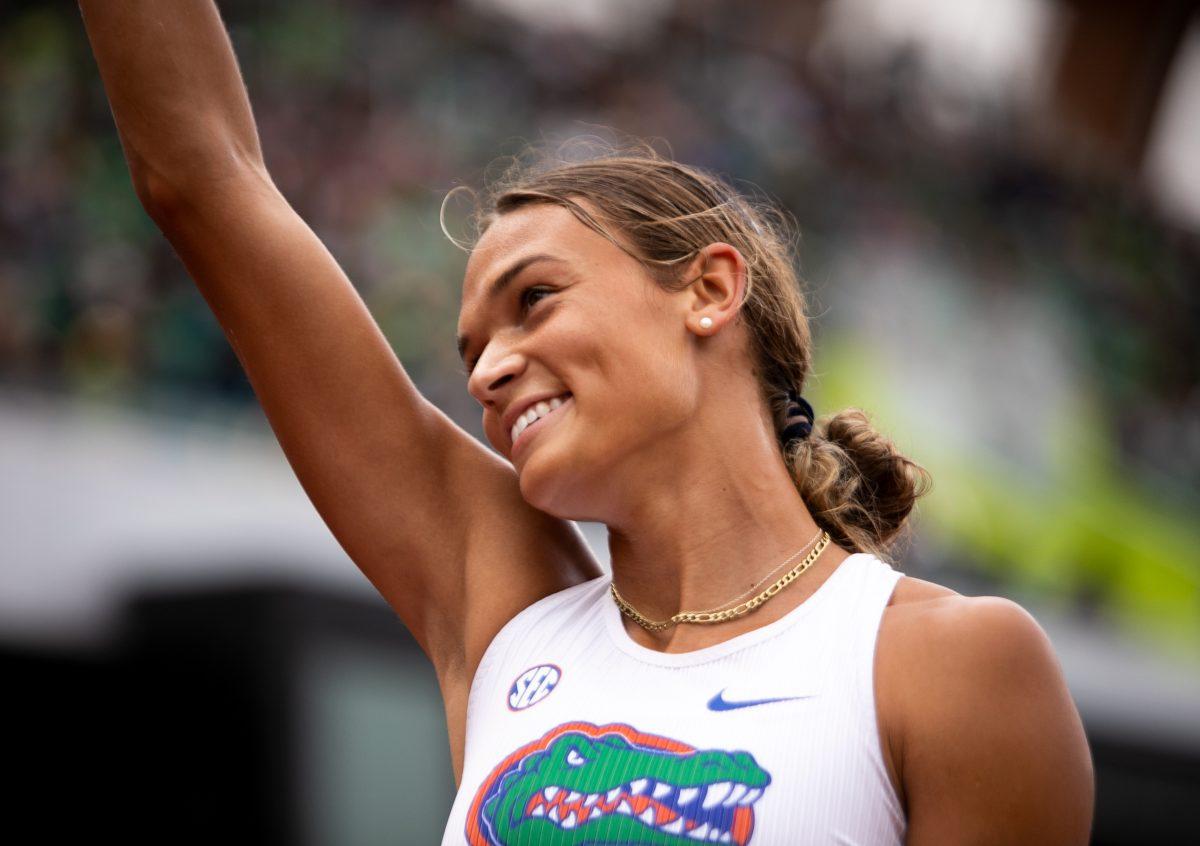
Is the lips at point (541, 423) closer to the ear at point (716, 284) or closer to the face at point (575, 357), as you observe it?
the face at point (575, 357)

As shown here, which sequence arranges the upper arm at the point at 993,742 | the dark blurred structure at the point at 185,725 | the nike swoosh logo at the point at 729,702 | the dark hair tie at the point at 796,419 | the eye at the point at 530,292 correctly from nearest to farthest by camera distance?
the upper arm at the point at 993,742
the nike swoosh logo at the point at 729,702
the eye at the point at 530,292
the dark hair tie at the point at 796,419
the dark blurred structure at the point at 185,725

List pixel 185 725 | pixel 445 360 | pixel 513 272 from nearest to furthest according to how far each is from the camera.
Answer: pixel 513 272 < pixel 185 725 < pixel 445 360

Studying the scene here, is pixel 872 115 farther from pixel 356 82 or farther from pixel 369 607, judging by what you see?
pixel 369 607

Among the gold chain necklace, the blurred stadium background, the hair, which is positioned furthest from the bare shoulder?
the blurred stadium background

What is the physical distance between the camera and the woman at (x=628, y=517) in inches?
62.4

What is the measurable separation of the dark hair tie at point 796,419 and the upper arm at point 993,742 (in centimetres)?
49

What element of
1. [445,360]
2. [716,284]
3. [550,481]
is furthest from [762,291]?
[445,360]

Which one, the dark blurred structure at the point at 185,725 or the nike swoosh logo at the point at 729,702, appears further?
the dark blurred structure at the point at 185,725

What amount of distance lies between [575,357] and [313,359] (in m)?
0.37

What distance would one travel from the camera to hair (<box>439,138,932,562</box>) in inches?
77.7

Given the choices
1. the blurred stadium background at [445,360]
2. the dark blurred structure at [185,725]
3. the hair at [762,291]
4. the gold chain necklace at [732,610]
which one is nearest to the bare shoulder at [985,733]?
the gold chain necklace at [732,610]

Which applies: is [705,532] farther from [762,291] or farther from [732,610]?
[762,291]

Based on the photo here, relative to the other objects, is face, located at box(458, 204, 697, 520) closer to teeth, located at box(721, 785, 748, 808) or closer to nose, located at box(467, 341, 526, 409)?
nose, located at box(467, 341, 526, 409)

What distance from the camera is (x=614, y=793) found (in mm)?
1623
